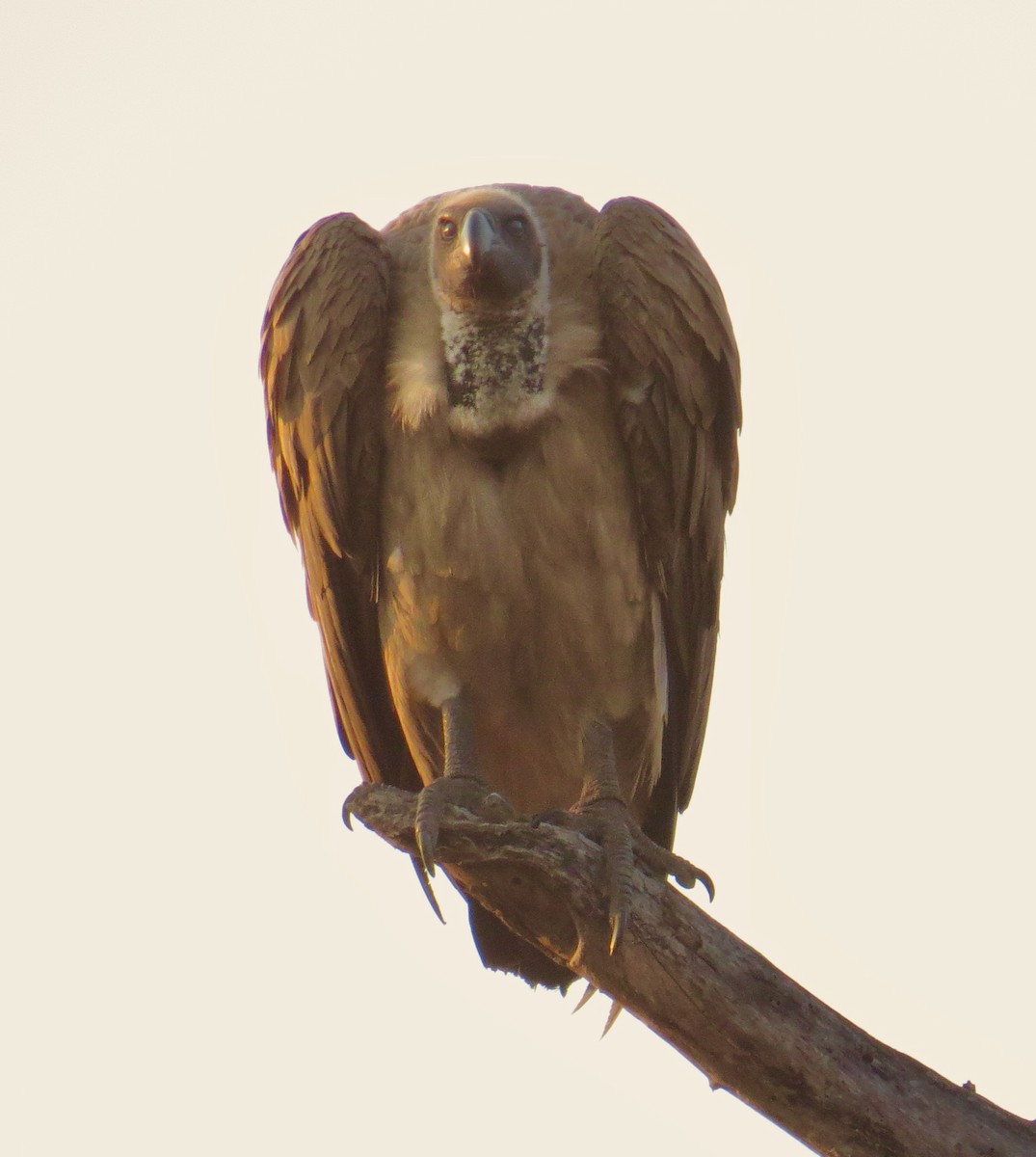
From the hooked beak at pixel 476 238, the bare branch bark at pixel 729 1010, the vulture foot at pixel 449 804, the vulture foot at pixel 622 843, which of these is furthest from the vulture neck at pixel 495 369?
the bare branch bark at pixel 729 1010

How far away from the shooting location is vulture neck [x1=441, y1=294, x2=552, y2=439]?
20.2ft

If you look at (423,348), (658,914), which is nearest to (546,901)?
(658,914)

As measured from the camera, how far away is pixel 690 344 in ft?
20.4

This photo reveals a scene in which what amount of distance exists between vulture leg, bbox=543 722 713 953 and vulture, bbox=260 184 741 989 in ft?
0.06

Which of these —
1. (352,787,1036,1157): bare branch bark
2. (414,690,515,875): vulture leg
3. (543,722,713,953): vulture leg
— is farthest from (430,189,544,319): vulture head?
(352,787,1036,1157): bare branch bark

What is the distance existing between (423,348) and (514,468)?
0.54 m

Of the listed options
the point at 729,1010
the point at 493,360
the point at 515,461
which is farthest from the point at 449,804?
the point at 493,360

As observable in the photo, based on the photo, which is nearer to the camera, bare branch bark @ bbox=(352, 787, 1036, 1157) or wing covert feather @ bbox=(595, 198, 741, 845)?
bare branch bark @ bbox=(352, 787, 1036, 1157)

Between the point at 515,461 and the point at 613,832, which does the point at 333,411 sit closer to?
the point at 515,461

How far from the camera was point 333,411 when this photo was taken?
245 inches

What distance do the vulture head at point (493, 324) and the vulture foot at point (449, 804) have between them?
3.93 ft

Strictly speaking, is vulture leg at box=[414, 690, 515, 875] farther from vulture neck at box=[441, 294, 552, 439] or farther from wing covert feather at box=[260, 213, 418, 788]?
vulture neck at box=[441, 294, 552, 439]

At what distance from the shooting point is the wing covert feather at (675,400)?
6148mm

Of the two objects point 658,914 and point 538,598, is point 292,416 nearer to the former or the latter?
point 538,598
